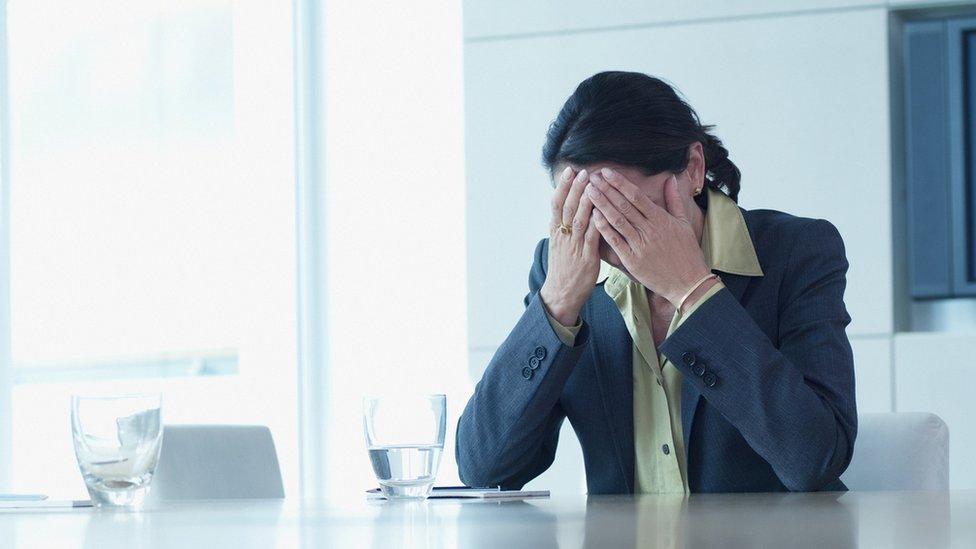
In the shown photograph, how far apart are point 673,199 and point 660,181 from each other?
31mm

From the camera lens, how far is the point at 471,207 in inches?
137

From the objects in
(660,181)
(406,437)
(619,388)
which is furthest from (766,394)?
(406,437)

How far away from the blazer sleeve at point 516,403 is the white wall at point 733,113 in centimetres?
164

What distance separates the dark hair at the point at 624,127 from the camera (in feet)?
5.59

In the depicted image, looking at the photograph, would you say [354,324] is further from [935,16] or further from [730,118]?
[935,16]

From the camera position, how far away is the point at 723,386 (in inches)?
59.8

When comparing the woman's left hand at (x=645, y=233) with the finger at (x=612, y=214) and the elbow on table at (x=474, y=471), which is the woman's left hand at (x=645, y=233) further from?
the elbow on table at (x=474, y=471)

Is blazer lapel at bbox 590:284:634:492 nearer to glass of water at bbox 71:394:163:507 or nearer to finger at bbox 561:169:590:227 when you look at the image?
finger at bbox 561:169:590:227

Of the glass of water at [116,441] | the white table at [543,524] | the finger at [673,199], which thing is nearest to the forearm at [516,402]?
the finger at [673,199]

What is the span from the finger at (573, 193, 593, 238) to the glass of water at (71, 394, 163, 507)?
726mm

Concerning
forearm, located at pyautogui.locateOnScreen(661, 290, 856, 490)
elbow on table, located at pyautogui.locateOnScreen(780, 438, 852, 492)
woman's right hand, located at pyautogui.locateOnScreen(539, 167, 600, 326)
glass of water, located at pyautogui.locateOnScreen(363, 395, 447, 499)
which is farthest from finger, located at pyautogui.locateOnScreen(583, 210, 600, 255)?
glass of water, located at pyautogui.locateOnScreen(363, 395, 447, 499)

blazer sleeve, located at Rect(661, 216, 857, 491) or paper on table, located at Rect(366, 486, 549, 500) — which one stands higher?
blazer sleeve, located at Rect(661, 216, 857, 491)

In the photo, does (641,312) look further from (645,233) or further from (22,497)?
(22,497)

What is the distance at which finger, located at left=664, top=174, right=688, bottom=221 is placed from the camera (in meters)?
1.75
